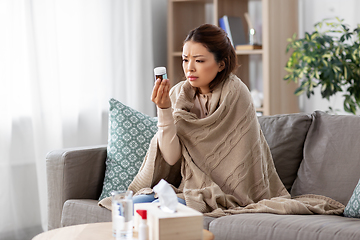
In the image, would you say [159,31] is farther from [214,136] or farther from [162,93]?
[162,93]

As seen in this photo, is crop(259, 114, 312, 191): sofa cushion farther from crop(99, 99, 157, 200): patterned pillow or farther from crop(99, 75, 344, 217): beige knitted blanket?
crop(99, 99, 157, 200): patterned pillow

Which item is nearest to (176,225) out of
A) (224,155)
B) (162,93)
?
(162,93)

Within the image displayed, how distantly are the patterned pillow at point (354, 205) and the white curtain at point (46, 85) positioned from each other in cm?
177

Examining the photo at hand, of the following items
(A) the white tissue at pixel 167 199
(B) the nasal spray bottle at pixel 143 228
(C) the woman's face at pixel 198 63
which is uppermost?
(C) the woman's face at pixel 198 63

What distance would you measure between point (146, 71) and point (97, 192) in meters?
1.52

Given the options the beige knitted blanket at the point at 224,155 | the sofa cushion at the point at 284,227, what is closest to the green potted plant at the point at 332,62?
the beige knitted blanket at the point at 224,155

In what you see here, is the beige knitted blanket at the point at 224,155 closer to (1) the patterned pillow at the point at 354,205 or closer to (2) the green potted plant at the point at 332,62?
(1) the patterned pillow at the point at 354,205

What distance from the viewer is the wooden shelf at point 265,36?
3352 mm

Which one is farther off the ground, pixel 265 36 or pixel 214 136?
pixel 265 36

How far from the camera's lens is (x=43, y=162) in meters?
2.88

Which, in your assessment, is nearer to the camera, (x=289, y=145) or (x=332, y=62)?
(x=289, y=145)

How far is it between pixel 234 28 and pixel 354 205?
2.02 m

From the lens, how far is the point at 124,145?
7.31 feet

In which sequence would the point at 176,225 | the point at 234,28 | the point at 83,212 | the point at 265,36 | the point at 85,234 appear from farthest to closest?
1. the point at 234,28
2. the point at 265,36
3. the point at 83,212
4. the point at 85,234
5. the point at 176,225
